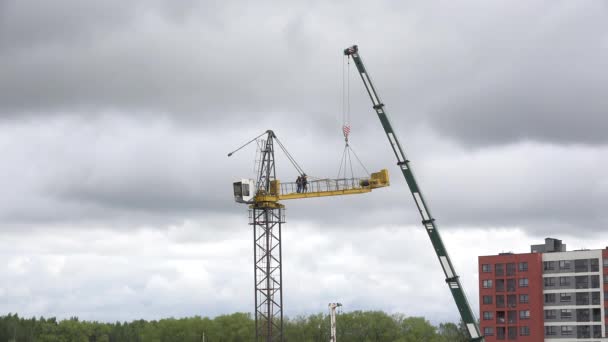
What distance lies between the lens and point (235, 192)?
14162 cm

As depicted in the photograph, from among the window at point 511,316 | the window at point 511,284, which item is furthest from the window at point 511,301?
the window at point 511,284

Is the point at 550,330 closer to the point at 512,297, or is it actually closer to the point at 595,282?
the point at 512,297

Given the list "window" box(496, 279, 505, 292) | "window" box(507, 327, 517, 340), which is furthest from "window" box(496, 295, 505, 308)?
"window" box(507, 327, 517, 340)

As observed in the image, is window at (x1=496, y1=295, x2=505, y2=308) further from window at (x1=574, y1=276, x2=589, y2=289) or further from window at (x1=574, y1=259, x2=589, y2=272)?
window at (x1=574, y1=259, x2=589, y2=272)

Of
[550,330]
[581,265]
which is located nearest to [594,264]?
[581,265]

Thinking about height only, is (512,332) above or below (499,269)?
below

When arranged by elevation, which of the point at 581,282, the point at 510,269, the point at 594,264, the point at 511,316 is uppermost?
the point at 594,264

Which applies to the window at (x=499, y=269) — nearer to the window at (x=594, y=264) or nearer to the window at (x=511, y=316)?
the window at (x=511, y=316)

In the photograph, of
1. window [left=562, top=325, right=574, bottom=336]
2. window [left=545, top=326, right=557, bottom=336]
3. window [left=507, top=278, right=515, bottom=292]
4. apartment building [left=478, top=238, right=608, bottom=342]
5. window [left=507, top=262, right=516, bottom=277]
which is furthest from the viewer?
window [left=507, top=262, right=516, bottom=277]

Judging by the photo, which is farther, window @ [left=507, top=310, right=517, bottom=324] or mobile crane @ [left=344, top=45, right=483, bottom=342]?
window @ [left=507, top=310, right=517, bottom=324]

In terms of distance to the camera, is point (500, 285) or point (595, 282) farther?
point (500, 285)

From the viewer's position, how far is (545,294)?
16700cm

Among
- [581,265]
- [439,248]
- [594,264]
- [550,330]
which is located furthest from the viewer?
[550,330]

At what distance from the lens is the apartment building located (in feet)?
530
